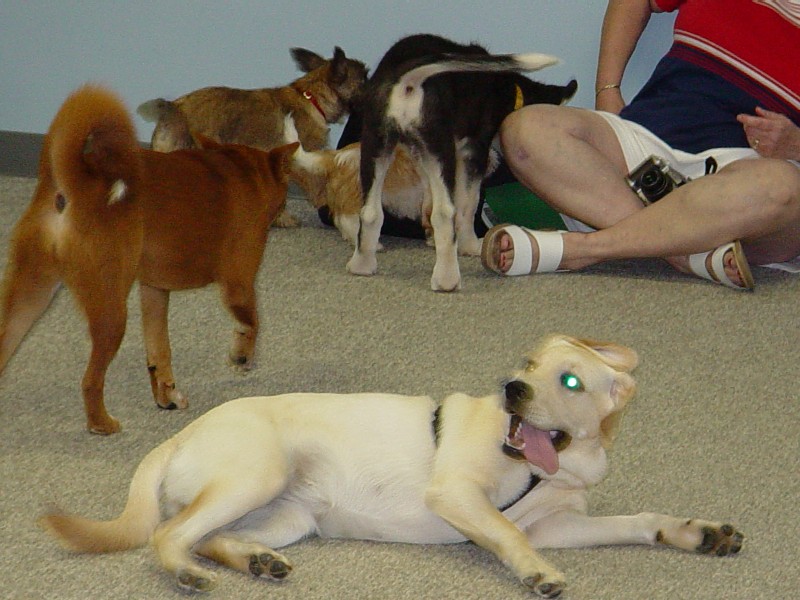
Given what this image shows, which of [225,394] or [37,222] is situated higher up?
[37,222]

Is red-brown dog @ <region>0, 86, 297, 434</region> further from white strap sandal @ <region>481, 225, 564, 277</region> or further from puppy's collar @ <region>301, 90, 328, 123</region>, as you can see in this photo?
puppy's collar @ <region>301, 90, 328, 123</region>

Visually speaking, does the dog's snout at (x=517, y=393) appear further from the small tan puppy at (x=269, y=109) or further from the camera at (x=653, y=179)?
the small tan puppy at (x=269, y=109)

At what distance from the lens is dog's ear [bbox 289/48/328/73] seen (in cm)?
354

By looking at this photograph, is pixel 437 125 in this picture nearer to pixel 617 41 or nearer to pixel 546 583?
pixel 617 41

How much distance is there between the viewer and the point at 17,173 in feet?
12.6

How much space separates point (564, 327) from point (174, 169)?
42.3 inches

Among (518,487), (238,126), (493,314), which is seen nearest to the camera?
(518,487)

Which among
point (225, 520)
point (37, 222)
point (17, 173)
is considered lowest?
point (17, 173)

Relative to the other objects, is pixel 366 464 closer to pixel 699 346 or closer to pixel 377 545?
pixel 377 545

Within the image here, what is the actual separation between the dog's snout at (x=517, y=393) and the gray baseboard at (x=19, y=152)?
2.85 m

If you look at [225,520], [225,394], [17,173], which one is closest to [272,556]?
[225,520]

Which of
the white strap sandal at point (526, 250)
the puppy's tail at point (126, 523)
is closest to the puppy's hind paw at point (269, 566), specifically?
the puppy's tail at point (126, 523)

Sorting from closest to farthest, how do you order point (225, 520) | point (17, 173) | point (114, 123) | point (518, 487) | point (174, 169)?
point (225, 520) < point (518, 487) < point (114, 123) < point (174, 169) < point (17, 173)

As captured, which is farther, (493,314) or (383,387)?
(493,314)
